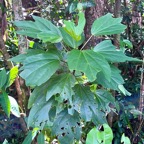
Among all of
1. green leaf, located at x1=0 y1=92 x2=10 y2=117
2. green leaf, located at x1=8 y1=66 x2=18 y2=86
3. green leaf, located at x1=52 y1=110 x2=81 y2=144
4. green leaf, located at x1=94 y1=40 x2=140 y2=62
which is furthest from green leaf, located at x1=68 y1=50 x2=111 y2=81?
green leaf, located at x1=0 y1=92 x2=10 y2=117

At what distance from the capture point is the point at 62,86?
103cm

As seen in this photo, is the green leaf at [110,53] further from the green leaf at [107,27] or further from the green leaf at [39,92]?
the green leaf at [39,92]

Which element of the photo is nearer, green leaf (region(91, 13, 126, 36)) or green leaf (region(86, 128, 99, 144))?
green leaf (region(86, 128, 99, 144))

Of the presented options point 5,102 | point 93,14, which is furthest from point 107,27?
point 93,14

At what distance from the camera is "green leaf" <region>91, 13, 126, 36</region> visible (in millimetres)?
1068

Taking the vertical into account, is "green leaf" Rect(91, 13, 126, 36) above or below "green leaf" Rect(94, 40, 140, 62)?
above

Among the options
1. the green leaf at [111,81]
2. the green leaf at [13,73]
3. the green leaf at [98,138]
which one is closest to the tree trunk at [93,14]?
the green leaf at [13,73]

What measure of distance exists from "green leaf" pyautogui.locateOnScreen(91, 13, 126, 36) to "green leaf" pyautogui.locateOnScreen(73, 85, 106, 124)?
9.2 inches

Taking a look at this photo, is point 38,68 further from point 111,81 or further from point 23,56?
point 111,81

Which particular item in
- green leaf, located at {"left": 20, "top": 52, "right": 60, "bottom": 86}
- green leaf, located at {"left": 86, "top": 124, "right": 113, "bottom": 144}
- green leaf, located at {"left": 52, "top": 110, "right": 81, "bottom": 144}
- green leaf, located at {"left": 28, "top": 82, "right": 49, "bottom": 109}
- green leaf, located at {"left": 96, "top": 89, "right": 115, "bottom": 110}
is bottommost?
green leaf, located at {"left": 52, "top": 110, "right": 81, "bottom": 144}

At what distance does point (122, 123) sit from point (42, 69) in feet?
5.55

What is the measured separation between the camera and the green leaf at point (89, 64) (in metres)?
0.95

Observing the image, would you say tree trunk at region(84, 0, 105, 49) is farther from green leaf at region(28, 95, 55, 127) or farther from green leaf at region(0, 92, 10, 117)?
green leaf at region(28, 95, 55, 127)

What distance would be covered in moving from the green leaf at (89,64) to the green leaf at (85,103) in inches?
6.2
